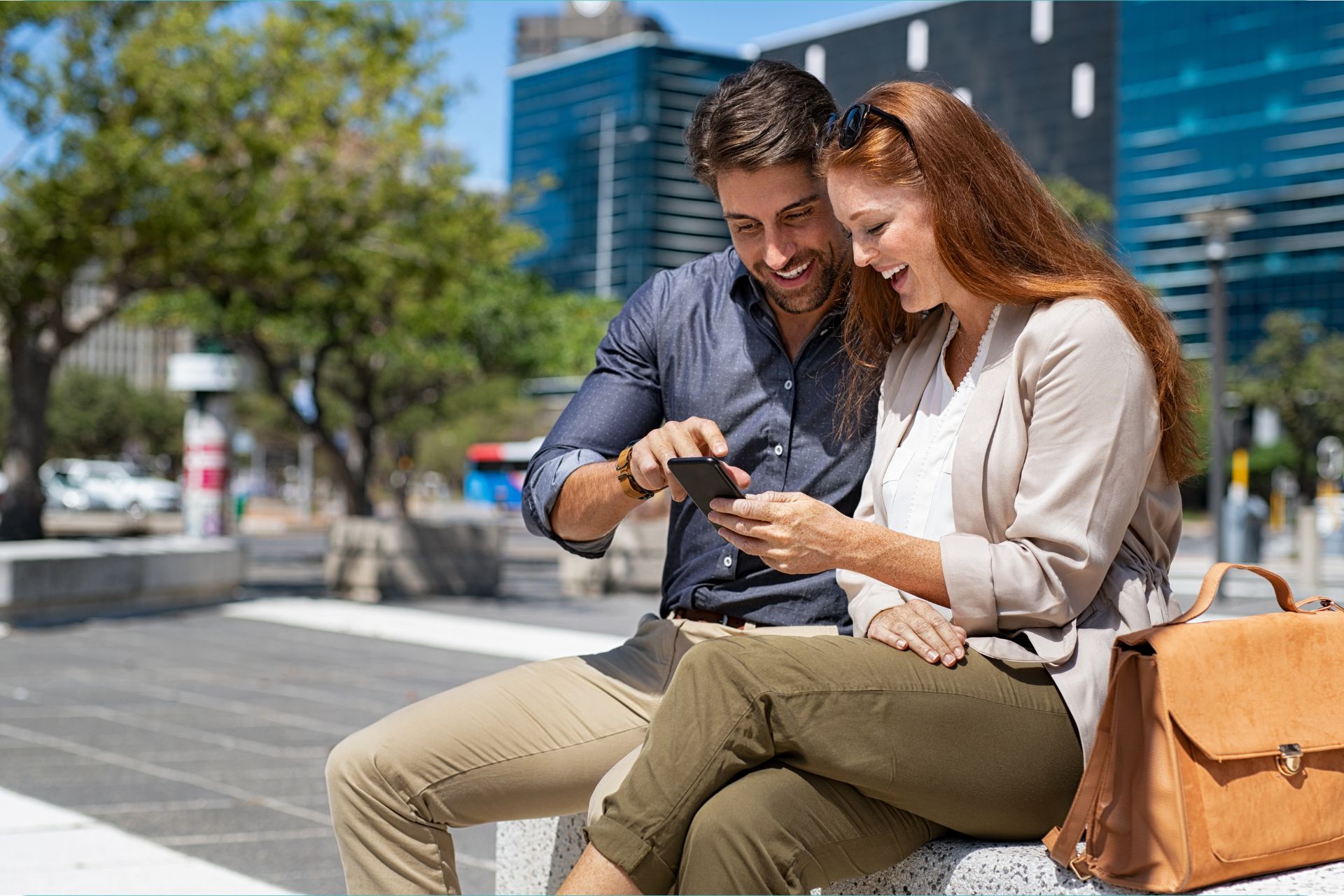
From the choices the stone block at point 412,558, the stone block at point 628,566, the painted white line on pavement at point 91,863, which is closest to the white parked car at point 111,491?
the stone block at point 412,558

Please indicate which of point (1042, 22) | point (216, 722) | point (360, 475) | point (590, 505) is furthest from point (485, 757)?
point (1042, 22)

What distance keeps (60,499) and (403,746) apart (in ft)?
145

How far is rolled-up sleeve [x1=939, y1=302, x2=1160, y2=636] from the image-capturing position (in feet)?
6.51

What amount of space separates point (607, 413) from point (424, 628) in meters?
8.51

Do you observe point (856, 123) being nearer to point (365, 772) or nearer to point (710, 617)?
point (710, 617)

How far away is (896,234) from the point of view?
7.29 ft

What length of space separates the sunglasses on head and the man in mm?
290

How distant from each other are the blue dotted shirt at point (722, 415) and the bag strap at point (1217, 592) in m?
0.67

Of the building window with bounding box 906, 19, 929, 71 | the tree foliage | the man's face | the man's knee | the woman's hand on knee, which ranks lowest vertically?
the man's knee

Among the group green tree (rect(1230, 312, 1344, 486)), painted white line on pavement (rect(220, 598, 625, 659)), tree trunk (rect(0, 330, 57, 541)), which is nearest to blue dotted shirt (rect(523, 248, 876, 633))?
painted white line on pavement (rect(220, 598, 625, 659))

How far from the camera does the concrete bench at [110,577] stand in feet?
35.1

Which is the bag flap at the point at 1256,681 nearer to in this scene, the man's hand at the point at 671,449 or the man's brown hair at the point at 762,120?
the man's hand at the point at 671,449

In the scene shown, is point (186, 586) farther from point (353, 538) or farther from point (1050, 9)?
point (1050, 9)

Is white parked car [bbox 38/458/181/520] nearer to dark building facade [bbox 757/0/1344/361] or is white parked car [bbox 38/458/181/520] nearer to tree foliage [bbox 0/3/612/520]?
tree foliage [bbox 0/3/612/520]
